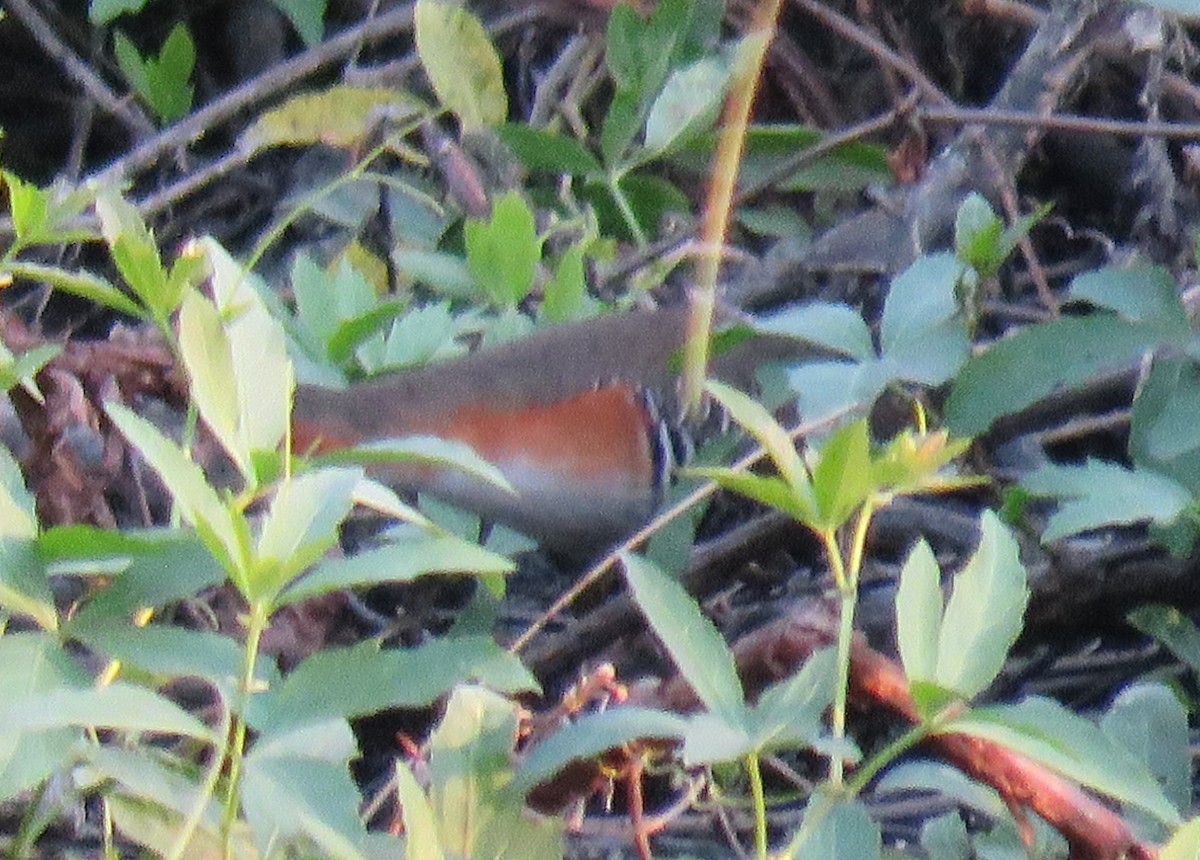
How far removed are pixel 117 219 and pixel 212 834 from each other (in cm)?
43

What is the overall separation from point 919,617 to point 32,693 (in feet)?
1.32

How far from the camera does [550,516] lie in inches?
80.6

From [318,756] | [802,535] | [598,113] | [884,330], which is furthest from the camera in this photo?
[598,113]

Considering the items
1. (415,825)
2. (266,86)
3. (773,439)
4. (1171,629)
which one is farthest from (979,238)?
(266,86)

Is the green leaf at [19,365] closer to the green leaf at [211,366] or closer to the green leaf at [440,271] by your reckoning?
the green leaf at [211,366]

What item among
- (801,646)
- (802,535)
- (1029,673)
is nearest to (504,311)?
(802,535)

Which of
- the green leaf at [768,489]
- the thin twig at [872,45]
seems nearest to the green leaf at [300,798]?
the green leaf at [768,489]

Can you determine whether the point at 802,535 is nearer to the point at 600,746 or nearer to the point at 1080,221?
the point at 600,746

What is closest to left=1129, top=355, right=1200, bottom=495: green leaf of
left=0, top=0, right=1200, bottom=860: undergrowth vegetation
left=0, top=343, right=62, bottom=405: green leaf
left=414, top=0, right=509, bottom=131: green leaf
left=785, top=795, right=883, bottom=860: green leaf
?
left=0, top=0, right=1200, bottom=860: undergrowth vegetation

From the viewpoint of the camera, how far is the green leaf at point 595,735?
80 centimetres

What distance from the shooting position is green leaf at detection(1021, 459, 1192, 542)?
107 centimetres

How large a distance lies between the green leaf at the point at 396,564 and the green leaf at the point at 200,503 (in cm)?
3

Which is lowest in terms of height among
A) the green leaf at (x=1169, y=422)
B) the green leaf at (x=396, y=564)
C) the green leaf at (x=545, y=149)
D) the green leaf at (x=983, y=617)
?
the green leaf at (x=545, y=149)

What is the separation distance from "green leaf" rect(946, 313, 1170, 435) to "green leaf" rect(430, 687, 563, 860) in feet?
1.63
